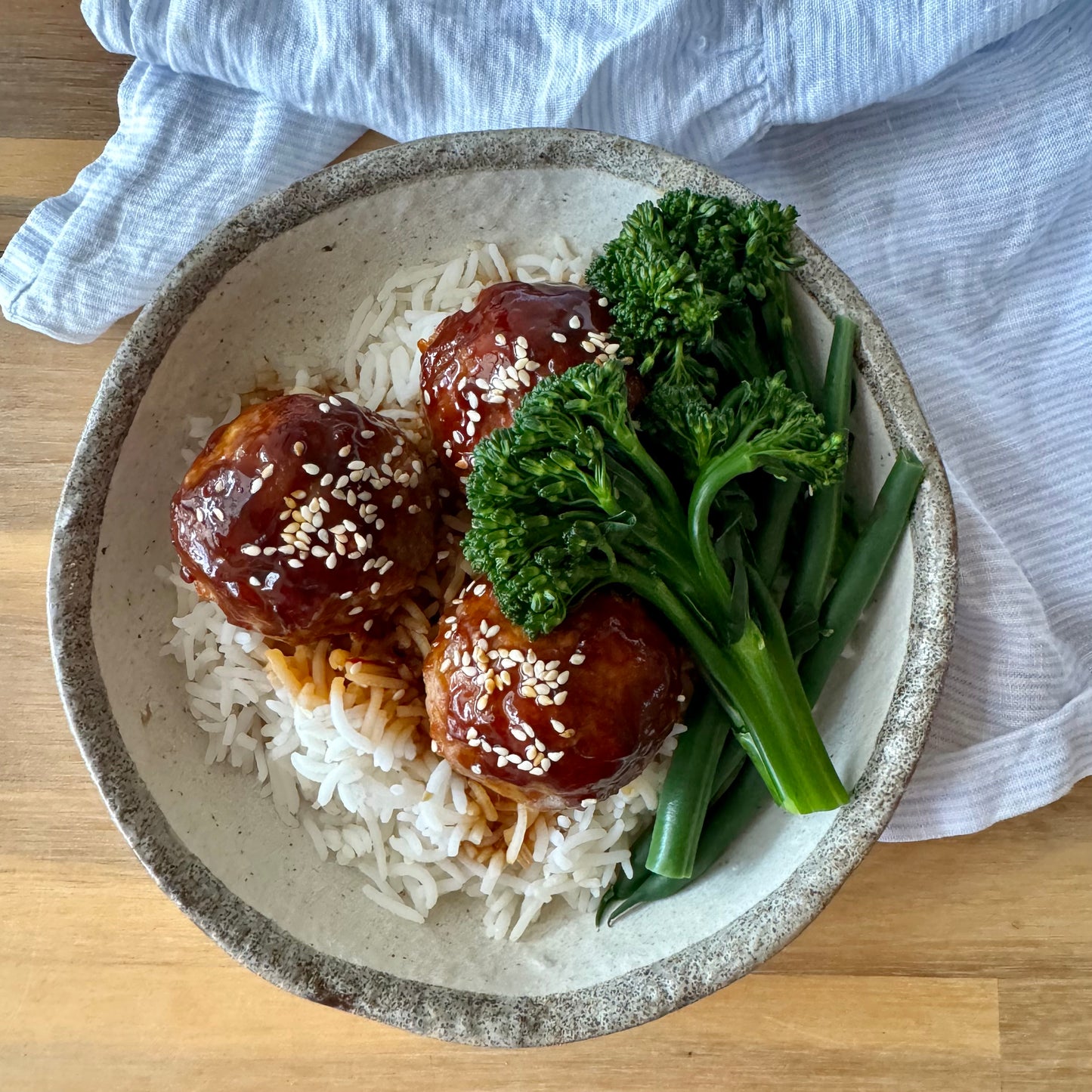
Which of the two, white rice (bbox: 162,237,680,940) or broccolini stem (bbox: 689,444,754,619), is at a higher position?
broccolini stem (bbox: 689,444,754,619)

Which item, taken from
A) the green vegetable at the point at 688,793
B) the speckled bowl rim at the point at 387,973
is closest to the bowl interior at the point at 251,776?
the speckled bowl rim at the point at 387,973

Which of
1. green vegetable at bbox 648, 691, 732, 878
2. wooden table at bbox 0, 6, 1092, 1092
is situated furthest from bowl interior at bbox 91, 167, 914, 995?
wooden table at bbox 0, 6, 1092, 1092

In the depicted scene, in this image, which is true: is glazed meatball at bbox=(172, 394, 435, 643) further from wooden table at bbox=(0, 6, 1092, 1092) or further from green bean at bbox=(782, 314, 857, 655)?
wooden table at bbox=(0, 6, 1092, 1092)

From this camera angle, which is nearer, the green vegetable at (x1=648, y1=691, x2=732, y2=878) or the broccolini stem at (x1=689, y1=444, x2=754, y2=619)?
the broccolini stem at (x1=689, y1=444, x2=754, y2=619)

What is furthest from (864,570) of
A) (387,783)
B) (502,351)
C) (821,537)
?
(387,783)

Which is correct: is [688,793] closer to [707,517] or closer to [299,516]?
[707,517]

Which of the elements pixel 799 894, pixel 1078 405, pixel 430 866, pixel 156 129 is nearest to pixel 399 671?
pixel 430 866

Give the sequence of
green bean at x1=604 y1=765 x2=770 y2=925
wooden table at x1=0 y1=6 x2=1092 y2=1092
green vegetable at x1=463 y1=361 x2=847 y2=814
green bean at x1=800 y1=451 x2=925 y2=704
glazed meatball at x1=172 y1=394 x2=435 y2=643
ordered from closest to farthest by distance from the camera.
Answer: green vegetable at x1=463 y1=361 x2=847 y2=814
glazed meatball at x1=172 y1=394 x2=435 y2=643
green bean at x1=800 y1=451 x2=925 y2=704
green bean at x1=604 y1=765 x2=770 y2=925
wooden table at x1=0 y1=6 x2=1092 y2=1092
